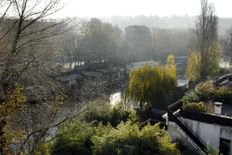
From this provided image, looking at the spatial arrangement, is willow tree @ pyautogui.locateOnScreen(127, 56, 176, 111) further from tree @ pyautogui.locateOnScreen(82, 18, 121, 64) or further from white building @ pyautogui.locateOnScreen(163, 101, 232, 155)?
tree @ pyautogui.locateOnScreen(82, 18, 121, 64)

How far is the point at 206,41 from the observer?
3247 cm

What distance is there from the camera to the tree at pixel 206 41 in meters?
31.7

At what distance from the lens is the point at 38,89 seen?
1658 cm

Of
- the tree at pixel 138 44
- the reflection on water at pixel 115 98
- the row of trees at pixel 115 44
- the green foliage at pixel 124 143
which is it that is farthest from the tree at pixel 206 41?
the tree at pixel 138 44

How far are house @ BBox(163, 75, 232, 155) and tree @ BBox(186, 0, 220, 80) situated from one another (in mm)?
17433

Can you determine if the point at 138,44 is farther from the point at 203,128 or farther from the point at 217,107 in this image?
the point at 203,128

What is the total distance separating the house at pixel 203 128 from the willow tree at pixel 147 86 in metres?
8.83

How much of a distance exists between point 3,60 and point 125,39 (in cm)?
5572

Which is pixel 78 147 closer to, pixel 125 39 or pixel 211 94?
pixel 211 94

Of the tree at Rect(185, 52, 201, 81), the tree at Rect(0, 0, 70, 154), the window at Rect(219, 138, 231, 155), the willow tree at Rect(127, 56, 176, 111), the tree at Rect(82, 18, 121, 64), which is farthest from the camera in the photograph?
the tree at Rect(82, 18, 121, 64)

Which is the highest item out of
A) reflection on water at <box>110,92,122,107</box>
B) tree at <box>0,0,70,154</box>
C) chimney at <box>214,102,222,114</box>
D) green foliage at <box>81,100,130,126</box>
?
tree at <box>0,0,70,154</box>

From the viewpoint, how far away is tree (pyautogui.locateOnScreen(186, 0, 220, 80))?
104 ft

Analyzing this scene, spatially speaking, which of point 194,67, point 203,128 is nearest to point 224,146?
point 203,128

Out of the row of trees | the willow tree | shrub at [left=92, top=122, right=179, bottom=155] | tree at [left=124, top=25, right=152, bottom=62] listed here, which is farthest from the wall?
tree at [left=124, top=25, right=152, bottom=62]
